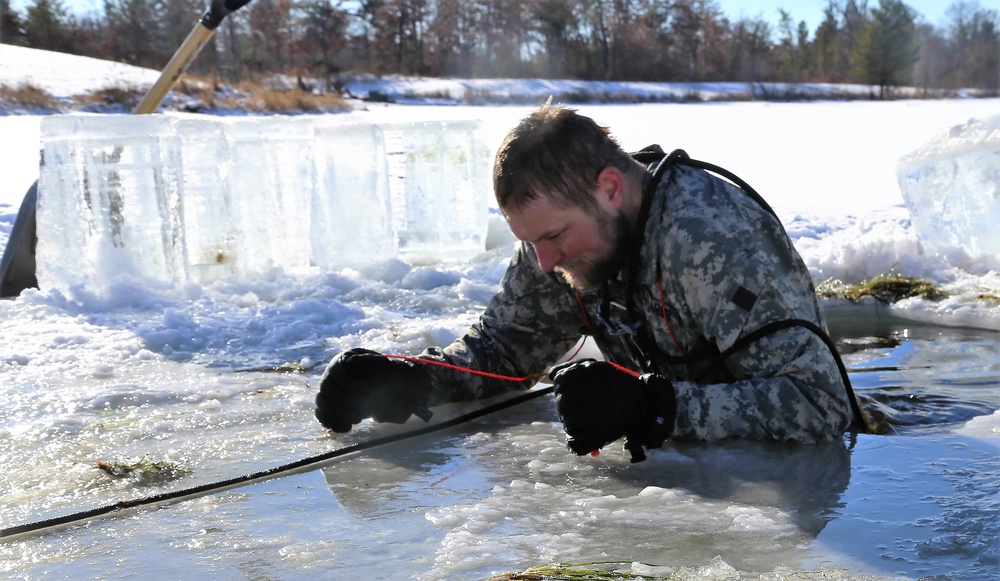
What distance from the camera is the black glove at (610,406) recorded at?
2.46m

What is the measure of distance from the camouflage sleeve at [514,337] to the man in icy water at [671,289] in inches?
13.9

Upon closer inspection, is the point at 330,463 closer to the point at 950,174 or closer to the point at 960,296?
the point at 960,296

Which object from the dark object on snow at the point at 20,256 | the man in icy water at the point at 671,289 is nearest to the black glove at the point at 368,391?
the man in icy water at the point at 671,289

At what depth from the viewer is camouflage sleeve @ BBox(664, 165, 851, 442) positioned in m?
2.57

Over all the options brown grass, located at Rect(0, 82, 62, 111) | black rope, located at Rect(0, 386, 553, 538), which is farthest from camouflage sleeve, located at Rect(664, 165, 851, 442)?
brown grass, located at Rect(0, 82, 62, 111)

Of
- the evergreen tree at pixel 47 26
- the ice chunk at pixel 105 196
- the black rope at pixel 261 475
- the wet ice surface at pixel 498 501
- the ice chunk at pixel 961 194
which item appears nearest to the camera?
the wet ice surface at pixel 498 501

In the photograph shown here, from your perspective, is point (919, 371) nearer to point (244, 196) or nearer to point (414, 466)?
point (414, 466)

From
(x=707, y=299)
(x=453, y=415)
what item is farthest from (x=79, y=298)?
(x=707, y=299)

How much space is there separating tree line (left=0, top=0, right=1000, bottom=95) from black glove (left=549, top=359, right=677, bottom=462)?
97.7ft

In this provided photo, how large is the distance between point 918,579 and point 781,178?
9.93 metres

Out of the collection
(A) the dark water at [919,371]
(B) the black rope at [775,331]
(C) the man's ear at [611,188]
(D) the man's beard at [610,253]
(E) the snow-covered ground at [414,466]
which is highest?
(C) the man's ear at [611,188]

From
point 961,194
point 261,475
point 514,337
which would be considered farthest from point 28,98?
point 261,475

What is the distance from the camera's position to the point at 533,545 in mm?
2168

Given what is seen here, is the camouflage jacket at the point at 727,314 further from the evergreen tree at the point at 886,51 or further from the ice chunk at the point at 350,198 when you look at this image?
the evergreen tree at the point at 886,51
